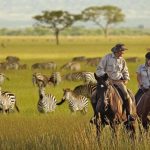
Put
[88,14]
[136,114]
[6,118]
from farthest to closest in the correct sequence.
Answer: [88,14] → [6,118] → [136,114]

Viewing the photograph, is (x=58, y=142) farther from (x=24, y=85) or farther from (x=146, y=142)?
(x=24, y=85)

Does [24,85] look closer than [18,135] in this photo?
No

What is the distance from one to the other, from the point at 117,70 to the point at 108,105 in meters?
0.85

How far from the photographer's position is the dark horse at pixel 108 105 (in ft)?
41.8

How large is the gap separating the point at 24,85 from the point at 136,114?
17860 mm

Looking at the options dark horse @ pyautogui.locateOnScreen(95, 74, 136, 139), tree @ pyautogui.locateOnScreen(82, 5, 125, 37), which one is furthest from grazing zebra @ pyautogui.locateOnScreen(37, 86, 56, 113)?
tree @ pyautogui.locateOnScreen(82, 5, 125, 37)

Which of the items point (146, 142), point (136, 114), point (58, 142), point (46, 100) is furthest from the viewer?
point (46, 100)

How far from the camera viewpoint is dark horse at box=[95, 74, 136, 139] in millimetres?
12742

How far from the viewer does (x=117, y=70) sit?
527 inches

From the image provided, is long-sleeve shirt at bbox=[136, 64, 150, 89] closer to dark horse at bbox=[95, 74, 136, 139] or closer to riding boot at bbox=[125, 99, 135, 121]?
riding boot at bbox=[125, 99, 135, 121]

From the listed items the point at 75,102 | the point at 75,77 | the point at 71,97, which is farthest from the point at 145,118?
the point at 75,77

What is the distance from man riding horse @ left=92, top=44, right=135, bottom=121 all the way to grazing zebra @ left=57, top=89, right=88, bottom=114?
702 cm

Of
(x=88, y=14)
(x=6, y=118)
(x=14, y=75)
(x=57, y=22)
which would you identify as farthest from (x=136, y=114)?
(x=88, y=14)

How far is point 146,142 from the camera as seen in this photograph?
37.6 feet
